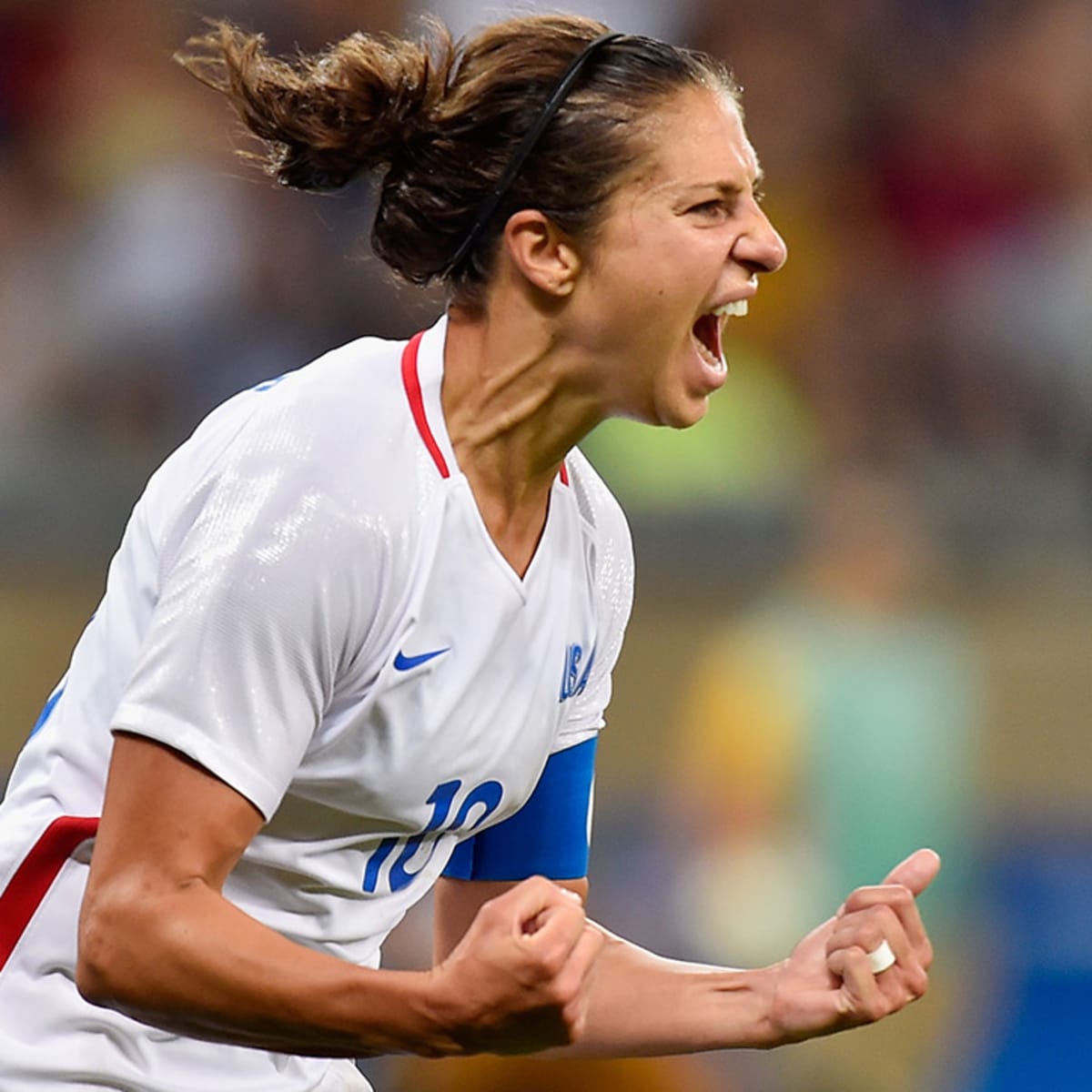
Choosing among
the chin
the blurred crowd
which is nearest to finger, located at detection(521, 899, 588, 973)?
the chin

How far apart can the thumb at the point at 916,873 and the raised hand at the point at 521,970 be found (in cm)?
57

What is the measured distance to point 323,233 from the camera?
18.1ft

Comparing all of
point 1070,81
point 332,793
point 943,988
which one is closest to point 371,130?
point 332,793

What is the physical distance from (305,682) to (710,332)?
0.63 meters

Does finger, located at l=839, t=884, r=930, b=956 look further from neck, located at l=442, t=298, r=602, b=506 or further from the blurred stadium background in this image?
the blurred stadium background

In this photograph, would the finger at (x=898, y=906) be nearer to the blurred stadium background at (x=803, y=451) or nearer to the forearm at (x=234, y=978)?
the forearm at (x=234, y=978)

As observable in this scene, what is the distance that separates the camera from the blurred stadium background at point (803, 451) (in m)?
4.29

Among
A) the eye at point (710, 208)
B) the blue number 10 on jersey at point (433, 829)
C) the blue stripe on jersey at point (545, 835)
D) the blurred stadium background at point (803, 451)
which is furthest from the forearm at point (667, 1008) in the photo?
the blurred stadium background at point (803, 451)

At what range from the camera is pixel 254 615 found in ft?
5.78

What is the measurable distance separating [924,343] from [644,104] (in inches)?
136

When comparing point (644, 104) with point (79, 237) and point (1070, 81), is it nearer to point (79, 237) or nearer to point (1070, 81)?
point (79, 237)

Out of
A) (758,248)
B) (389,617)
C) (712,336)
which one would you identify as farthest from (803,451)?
(389,617)

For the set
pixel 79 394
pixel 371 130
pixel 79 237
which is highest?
pixel 371 130

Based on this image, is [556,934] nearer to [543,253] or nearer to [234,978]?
[234,978]
